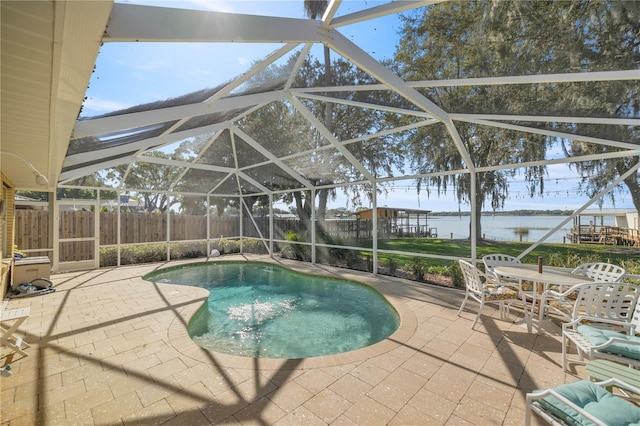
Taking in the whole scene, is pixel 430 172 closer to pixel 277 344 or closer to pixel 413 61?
pixel 413 61

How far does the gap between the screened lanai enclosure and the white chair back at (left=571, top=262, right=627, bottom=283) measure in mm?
1243

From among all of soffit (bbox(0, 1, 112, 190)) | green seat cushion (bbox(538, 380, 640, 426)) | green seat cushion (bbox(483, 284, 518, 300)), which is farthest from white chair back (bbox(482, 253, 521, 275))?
soffit (bbox(0, 1, 112, 190))

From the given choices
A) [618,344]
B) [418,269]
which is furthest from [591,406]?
[418,269]

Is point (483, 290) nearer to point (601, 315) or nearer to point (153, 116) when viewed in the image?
point (601, 315)

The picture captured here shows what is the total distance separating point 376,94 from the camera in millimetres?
4246

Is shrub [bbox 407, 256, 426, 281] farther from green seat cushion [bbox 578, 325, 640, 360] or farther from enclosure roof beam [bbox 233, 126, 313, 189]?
green seat cushion [bbox 578, 325, 640, 360]

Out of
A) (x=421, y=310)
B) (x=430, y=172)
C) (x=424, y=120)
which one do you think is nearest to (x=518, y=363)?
(x=421, y=310)

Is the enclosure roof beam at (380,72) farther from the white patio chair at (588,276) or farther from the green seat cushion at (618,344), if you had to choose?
the green seat cushion at (618,344)

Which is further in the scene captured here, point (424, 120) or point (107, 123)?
point (424, 120)

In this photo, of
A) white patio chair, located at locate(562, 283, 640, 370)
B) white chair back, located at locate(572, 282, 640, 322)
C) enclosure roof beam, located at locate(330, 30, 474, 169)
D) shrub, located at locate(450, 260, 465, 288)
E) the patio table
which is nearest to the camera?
white patio chair, located at locate(562, 283, 640, 370)

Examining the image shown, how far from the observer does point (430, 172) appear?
655 cm

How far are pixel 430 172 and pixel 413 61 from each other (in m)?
3.40

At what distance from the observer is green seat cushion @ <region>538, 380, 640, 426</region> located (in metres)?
1.66

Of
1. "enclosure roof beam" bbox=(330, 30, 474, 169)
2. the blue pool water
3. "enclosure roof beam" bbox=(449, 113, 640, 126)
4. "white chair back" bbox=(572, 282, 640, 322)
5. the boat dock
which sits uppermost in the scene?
"enclosure roof beam" bbox=(330, 30, 474, 169)
